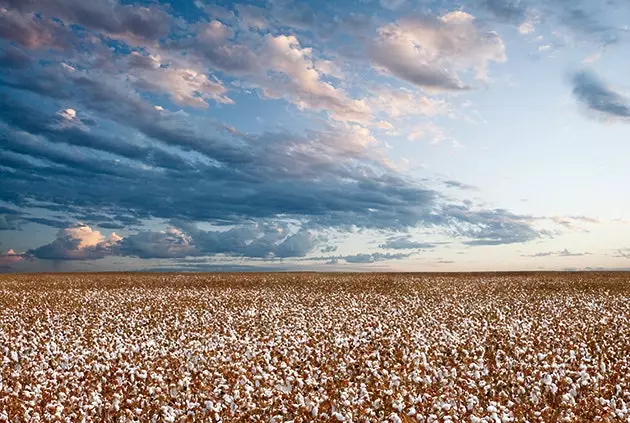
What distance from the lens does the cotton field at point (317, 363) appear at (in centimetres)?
1066

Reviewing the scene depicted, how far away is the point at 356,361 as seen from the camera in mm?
14859

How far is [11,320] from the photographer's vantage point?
80.4ft

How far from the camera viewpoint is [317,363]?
1503cm

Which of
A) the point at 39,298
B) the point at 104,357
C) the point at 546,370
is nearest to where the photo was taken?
the point at 546,370

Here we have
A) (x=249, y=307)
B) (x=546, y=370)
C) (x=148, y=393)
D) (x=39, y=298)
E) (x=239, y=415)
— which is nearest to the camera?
(x=239, y=415)

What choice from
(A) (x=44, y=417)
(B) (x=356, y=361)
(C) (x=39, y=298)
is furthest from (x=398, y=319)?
(C) (x=39, y=298)

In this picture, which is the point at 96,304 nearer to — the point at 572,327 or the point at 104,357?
the point at 104,357

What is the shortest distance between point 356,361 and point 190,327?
926cm

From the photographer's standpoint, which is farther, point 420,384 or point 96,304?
point 96,304

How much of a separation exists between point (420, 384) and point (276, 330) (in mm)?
8090

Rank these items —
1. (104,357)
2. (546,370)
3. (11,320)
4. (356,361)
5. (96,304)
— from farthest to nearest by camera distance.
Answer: (96,304) → (11,320) → (104,357) → (356,361) → (546,370)

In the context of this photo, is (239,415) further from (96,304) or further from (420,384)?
(96,304)

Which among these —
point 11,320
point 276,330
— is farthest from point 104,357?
point 11,320

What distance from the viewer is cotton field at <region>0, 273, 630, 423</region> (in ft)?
35.0
